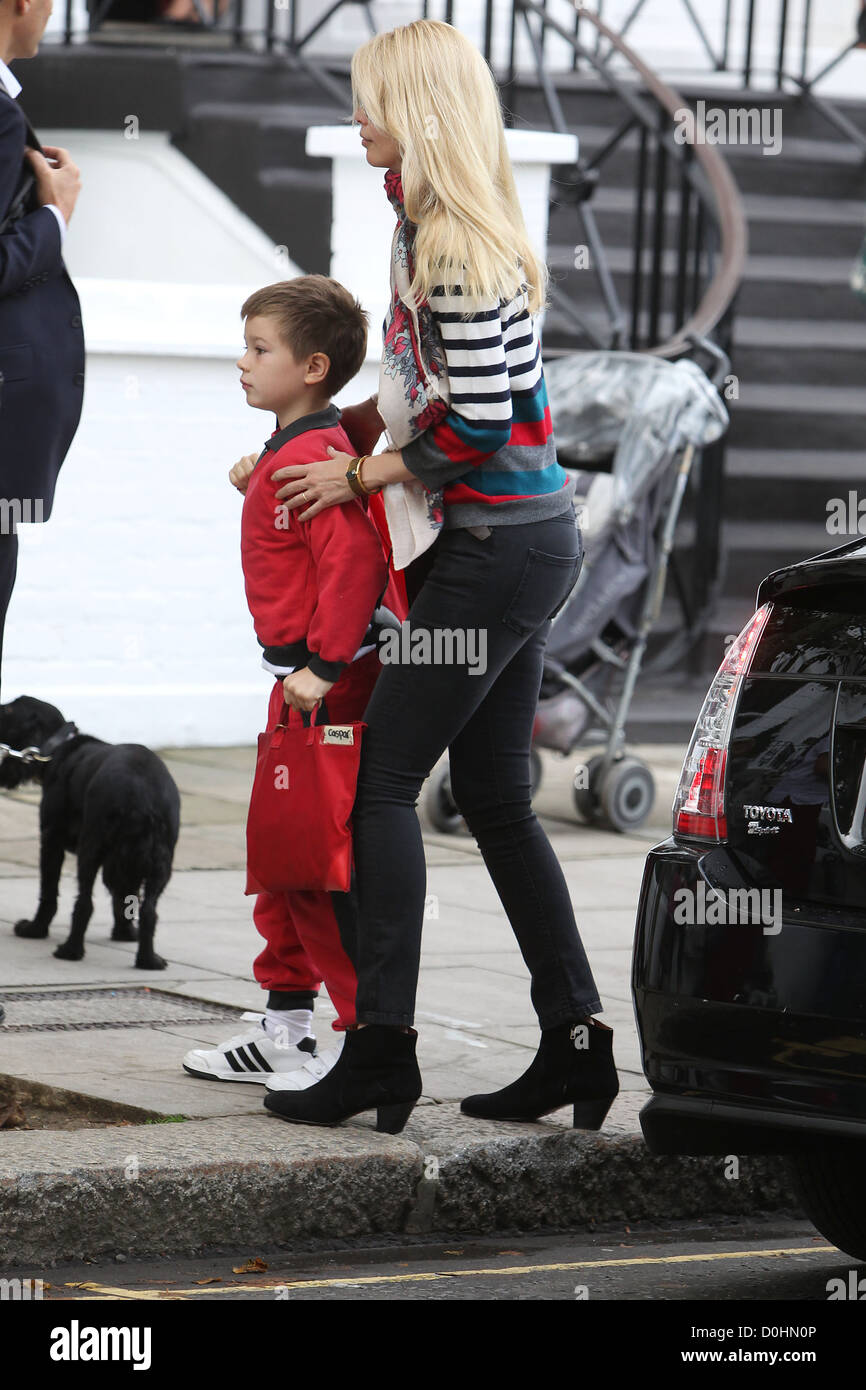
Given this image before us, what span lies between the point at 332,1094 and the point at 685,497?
282 inches

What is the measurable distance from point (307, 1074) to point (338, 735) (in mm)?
772

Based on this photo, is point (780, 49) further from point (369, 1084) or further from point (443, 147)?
point (369, 1084)

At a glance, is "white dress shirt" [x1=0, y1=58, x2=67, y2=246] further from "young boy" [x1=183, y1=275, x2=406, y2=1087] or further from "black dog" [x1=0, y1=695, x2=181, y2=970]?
"black dog" [x1=0, y1=695, x2=181, y2=970]

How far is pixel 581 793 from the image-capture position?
8.52 meters

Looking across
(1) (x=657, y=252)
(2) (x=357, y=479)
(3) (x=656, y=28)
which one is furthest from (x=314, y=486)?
(3) (x=656, y=28)

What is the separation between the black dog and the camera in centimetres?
584

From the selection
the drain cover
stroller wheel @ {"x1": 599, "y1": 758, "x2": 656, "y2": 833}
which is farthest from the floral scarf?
stroller wheel @ {"x1": 599, "y1": 758, "x2": 656, "y2": 833}

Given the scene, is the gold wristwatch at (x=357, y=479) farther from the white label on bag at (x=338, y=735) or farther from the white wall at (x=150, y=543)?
the white wall at (x=150, y=543)

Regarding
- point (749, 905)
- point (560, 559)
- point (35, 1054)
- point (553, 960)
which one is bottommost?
point (35, 1054)

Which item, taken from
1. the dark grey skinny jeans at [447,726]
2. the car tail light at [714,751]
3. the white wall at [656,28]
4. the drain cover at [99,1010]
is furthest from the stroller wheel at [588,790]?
the white wall at [656,28]

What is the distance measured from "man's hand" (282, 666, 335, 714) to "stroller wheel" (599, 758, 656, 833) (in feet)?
13.7

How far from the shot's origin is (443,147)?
4.14 meters

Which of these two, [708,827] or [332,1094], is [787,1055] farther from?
[332,1094]
